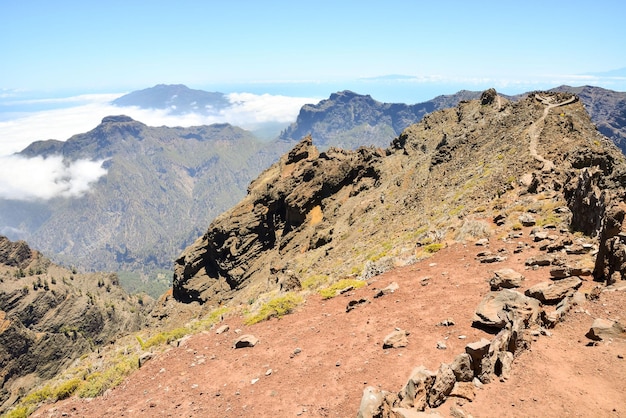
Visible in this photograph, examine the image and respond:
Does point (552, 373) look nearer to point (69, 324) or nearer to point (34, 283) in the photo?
point (69, 324)

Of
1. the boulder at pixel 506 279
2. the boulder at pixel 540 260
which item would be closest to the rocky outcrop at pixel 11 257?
the boulder at pixel 506 279

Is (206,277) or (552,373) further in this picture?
(206,277)

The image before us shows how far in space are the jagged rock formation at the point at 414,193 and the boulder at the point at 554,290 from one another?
1.16 metres

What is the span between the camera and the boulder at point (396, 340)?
13.9m

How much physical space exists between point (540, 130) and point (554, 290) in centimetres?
3079

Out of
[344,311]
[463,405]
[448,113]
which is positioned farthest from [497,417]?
[448,113]

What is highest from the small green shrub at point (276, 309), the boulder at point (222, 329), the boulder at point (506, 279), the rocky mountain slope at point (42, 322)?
the boulder at point (506, 279)

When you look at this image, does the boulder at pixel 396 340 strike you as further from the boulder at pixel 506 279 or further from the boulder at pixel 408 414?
the boulder at pixel 408 414

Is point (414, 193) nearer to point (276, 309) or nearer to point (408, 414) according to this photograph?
point (276, 309)

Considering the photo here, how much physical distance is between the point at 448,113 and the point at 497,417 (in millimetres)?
72287

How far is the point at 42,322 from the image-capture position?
6053 inches

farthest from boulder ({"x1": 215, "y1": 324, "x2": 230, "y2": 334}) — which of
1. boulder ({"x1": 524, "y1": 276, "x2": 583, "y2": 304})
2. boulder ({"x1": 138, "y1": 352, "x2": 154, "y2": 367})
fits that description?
boulder ({"x1": 524, "y1": 276, "x2": 583, "y2": 304})

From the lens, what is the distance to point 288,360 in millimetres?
15492

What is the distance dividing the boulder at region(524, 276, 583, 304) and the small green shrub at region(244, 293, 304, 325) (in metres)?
12.0
